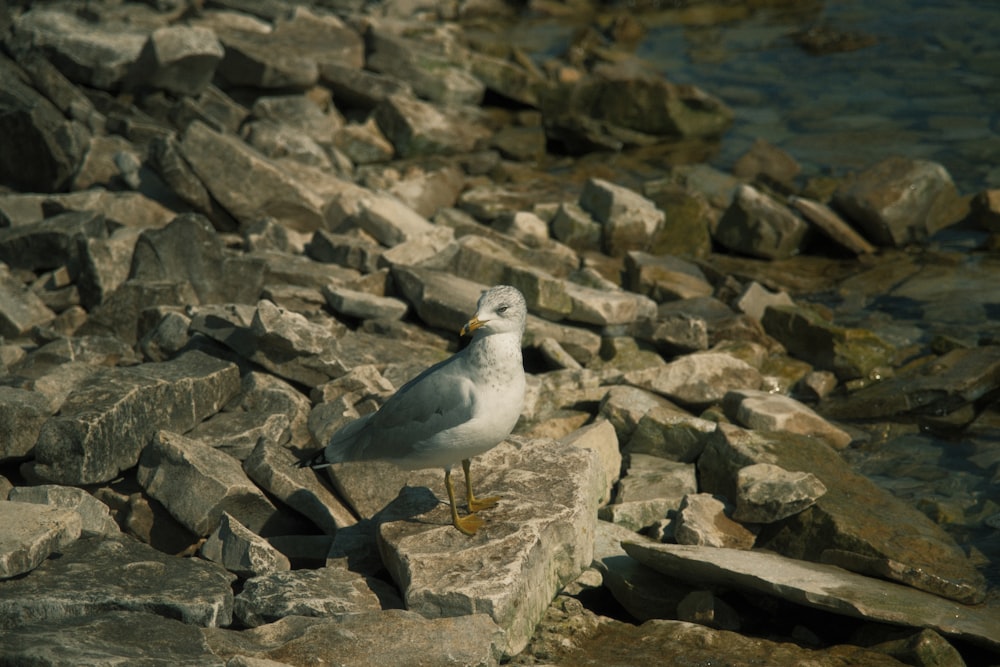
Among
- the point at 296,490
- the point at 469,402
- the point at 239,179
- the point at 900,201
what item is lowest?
the point at 296,490

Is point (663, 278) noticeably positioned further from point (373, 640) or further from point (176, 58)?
point (373, 640)

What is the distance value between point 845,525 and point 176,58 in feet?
32.0

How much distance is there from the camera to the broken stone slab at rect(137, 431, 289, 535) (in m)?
5.94

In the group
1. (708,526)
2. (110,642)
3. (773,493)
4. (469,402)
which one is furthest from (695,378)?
(110,642)

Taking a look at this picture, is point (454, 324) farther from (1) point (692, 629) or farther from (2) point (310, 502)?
(1) point (692, 629)

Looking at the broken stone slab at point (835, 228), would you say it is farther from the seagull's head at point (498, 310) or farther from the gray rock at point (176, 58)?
the seagull's head at point (498, 310)

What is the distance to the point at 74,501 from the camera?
232 inches

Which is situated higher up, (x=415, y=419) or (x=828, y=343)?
(x=415, y=419)

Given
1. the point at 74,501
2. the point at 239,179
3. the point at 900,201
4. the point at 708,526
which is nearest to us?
the point at 74,501

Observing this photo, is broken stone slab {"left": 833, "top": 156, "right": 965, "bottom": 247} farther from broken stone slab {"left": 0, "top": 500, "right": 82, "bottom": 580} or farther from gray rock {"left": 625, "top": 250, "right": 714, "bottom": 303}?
broken stone slab {"left": 0, "top": 500, "right": 82, "bottom": 580}

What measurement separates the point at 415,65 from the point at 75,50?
5.19 m

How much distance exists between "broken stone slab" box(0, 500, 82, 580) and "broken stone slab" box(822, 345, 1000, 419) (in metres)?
5.97

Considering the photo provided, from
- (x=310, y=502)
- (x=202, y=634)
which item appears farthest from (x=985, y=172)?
(x=202, y=634)

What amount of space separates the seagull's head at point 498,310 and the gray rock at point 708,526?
5.97 ft
